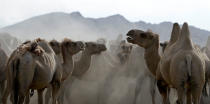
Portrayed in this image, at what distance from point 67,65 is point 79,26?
7879cm

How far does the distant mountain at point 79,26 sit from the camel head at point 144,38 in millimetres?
67682

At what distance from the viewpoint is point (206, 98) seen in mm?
12211

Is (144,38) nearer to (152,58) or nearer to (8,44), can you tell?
(152,58)

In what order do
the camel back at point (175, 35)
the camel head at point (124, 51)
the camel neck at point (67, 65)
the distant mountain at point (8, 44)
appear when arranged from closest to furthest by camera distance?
the camel back at point (175, 35)
the camel neck at point (67, 65)
the camel head at point (124, 51)
the distant mountain at point (8, 44)

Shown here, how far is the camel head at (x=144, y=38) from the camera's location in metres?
10.0

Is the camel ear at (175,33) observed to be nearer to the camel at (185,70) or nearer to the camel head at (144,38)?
the camel head at (144,38)

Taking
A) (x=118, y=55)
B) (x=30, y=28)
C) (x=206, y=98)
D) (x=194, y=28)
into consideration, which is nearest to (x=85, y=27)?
(x=30, y=28)

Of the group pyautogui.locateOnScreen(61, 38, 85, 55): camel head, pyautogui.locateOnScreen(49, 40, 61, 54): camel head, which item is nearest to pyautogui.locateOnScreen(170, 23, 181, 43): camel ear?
pyautogui.locateOnScreen(61, 38, 85, 55): camel head

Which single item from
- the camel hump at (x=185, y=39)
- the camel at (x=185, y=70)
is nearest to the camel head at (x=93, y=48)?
the camel hump at (x=185, y=39)

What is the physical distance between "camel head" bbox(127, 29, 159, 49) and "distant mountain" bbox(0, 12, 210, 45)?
67682 millimetres

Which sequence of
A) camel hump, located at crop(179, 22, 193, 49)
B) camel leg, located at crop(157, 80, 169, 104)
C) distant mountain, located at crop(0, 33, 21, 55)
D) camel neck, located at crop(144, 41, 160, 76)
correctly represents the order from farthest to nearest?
1. distant mountain, located at crop(0, 33, 21, 55)
2. camel neck, located at crop(144, 41, 160, 76)
3. camel leg, located at crop(157, 80, 169, 104)
4. camel hump, located at crop(179, 22, 193, 49)

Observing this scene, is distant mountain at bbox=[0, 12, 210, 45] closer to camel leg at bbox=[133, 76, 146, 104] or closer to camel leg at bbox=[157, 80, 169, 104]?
camel leg at bbox=[133, 76, 146, 104]

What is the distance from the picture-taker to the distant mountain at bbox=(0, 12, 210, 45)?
82625 millimetres

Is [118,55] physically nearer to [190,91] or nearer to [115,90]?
[115,90]
